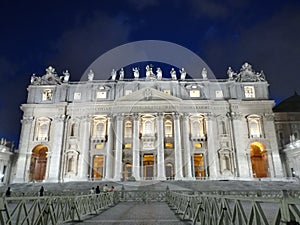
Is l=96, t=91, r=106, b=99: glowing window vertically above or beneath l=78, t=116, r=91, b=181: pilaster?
above

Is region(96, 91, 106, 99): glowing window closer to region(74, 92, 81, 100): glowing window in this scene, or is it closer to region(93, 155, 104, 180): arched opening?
region(74, 92, 81, 100): glowing window

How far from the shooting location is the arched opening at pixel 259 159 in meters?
44.7

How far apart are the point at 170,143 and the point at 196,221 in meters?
36.0

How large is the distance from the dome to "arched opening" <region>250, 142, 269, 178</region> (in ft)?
33.6

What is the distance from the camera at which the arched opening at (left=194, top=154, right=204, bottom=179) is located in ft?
144

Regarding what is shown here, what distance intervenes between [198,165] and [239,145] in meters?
8.08

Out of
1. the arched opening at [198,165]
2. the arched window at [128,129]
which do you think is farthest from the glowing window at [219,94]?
the arched window at [128,129]

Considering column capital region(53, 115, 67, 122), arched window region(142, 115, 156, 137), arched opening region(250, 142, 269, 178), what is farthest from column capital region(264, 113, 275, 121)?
column capital region(53, 115, 67, 122)

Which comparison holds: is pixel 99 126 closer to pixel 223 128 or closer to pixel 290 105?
pixel 223 128

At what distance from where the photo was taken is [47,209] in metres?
7.73

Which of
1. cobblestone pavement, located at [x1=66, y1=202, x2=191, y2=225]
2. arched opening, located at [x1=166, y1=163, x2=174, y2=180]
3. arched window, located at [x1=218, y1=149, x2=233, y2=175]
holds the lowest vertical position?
cobblestone pavement, located at [x1=66, y1=202, x2=191, y2=225]

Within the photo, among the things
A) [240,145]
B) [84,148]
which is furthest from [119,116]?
[240,145]

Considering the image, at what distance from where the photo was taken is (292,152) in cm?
4306

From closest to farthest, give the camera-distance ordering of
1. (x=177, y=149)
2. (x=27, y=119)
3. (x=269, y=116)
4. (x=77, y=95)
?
(x=177, y=149) < (x=269, y=116) < (x=27, y=119) < (x=77, y=95)
